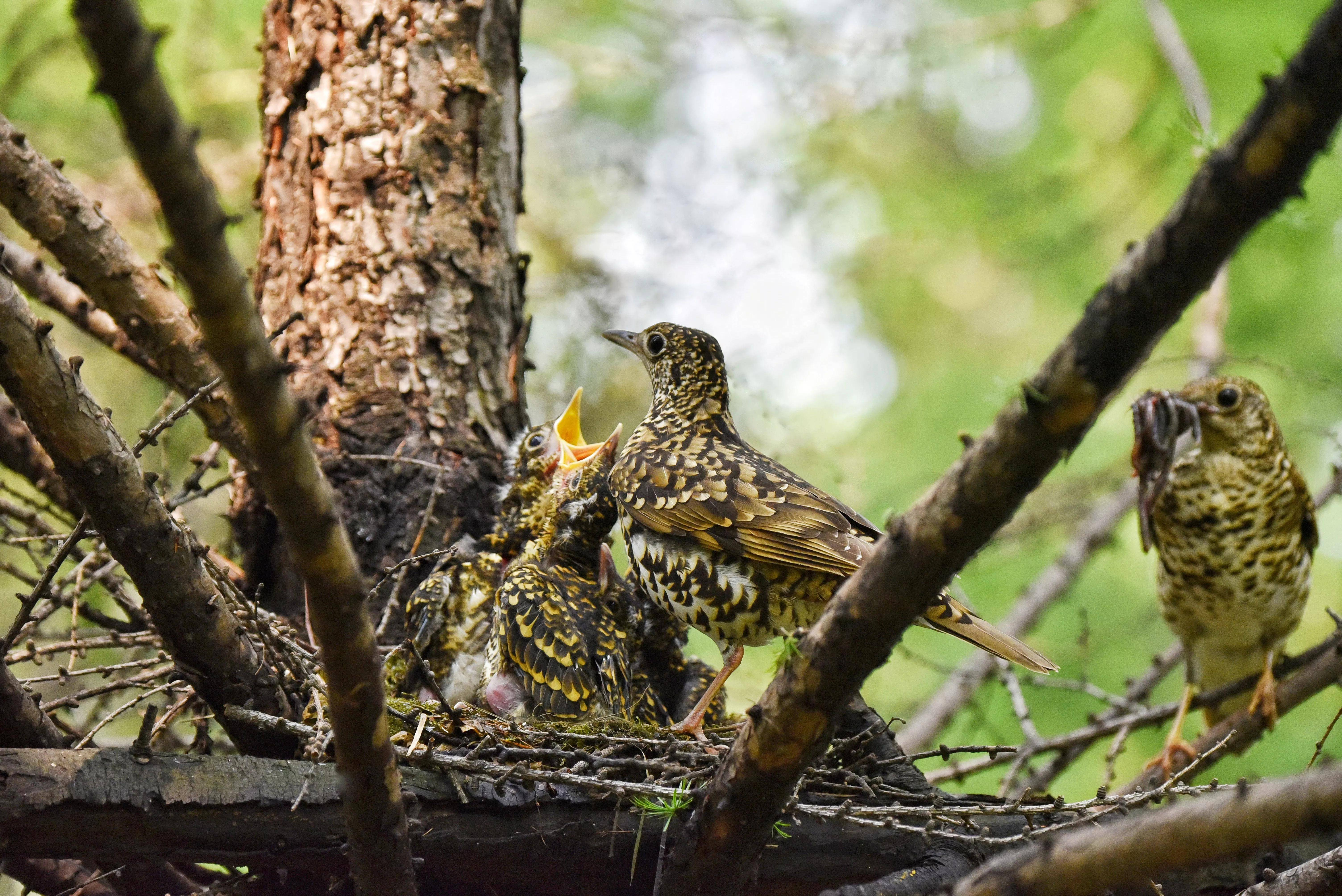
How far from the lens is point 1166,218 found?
4.64 feet

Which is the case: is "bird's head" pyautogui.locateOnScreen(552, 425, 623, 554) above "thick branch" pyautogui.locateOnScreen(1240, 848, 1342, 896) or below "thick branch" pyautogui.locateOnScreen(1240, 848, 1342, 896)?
above

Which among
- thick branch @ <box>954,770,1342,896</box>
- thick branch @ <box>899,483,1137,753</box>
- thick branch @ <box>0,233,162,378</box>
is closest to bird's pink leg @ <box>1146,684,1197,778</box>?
thick branch @ <box>899,483,1137,753</box>

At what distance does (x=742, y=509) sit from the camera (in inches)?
138

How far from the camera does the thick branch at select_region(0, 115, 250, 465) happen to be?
302 cm

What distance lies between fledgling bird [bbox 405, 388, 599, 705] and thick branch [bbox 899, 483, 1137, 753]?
2.23m

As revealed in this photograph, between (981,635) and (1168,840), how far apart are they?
149cm

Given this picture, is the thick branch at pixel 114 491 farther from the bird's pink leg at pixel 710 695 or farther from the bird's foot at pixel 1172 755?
the bird's foot at pixel 1172 755

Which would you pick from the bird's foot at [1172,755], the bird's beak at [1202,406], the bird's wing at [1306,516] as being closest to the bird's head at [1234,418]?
the bird's beak at [1202,406]

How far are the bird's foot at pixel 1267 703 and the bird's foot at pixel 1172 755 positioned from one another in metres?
0.30

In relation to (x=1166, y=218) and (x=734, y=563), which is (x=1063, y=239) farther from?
(x=1166, y=218)

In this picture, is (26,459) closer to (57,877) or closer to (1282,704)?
(57,877)

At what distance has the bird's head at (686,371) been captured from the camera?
4.34 meters

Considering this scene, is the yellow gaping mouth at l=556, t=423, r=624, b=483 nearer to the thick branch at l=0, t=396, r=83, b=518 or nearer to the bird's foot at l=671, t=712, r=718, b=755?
the bird's foot at l=671, t=712, r=718, b=755

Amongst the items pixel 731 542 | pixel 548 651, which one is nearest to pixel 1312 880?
pixel 731 542
